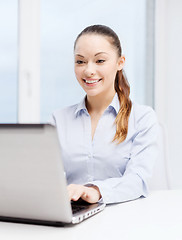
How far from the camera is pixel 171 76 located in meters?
2.96

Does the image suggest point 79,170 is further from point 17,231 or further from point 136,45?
point 136,45

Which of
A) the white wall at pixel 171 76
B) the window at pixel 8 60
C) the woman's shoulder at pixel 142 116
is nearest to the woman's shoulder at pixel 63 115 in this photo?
the woman's shoulder at pixel 142 116

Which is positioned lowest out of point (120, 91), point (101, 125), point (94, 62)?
point (101, 125)

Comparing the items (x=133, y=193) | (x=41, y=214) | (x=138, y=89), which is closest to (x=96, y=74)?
(x=133, y=193)

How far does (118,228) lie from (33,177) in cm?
21

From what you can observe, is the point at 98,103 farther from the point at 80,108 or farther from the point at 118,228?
the point at 118,228

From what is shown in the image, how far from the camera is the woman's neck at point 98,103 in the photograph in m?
1.56

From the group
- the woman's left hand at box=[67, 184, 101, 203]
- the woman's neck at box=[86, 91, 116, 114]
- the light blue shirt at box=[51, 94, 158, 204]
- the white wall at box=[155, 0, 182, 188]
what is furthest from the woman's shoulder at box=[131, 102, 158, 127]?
the white wall at box=[155, 0, 182, 188]

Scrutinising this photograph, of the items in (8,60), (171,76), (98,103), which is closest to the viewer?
(98,103)

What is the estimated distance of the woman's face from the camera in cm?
144

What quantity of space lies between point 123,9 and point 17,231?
237 cm

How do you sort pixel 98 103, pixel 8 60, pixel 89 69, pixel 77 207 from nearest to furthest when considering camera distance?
pixel 77 207 → pixel 89 69 → pixel 98 103 → pixel 8 60

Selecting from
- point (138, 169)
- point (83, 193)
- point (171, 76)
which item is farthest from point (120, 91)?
point (171, 76)

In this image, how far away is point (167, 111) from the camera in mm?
2982
